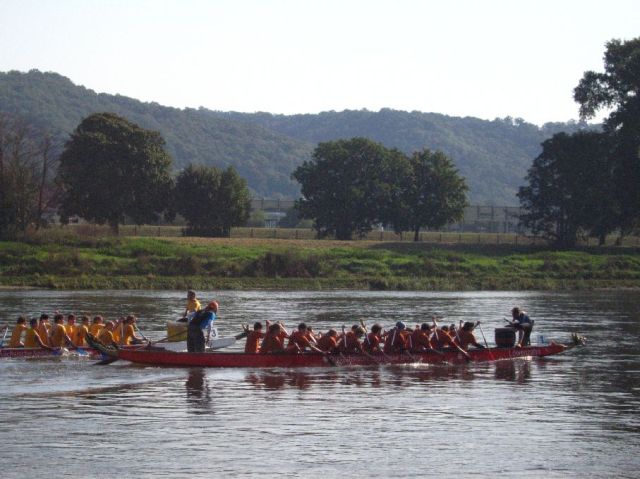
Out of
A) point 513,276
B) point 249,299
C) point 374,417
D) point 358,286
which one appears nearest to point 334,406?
point 374,417

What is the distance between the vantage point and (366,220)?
11319cm

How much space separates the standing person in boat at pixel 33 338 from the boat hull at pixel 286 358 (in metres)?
4.07

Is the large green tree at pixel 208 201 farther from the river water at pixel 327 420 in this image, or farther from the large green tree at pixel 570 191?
the river water at pixel 327 420

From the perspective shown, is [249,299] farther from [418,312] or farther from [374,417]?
[374,417]

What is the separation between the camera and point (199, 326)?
36.7 metres

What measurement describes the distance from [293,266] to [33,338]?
4825 centimetres

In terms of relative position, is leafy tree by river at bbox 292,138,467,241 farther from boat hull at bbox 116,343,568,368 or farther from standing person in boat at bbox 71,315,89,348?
boat hull at bbox 116,343,568,368

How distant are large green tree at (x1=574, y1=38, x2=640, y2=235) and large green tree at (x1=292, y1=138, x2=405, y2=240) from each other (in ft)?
65.5

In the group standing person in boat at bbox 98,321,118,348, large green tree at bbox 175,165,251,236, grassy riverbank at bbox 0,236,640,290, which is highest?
large green tree at bbox 175,165,251,236

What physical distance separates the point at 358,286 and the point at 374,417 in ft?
183

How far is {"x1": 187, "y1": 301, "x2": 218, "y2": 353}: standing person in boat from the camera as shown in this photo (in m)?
36.4

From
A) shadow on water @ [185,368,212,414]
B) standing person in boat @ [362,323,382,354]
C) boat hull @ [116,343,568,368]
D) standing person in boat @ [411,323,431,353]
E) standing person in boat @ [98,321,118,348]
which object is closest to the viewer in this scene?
shadow on water @ [185,368,212,414]

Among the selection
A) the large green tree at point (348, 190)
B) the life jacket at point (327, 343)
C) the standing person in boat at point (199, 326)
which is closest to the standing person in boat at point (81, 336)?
the standing person in boat at point (199, 326)

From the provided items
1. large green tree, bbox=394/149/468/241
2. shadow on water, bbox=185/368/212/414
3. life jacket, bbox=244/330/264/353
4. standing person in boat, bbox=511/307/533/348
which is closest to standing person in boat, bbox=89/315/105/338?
shadow on water, bbox=185/368/212/414
